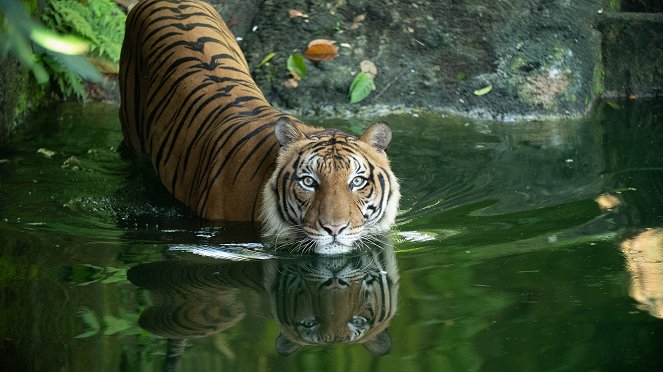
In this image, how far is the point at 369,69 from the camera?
6.90m

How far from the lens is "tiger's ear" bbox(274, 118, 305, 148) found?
4293 mm

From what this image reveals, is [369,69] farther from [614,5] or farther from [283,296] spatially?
[283,296]

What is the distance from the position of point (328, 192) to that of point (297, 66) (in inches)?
118

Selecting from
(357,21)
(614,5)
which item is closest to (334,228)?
(357,21)

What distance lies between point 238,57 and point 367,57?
1.76m

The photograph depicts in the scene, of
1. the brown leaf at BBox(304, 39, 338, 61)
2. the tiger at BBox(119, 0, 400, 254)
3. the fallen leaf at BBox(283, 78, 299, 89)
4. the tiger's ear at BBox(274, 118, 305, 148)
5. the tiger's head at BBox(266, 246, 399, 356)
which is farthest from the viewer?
the brown leaf at BBox(304, 39, 338, 61)

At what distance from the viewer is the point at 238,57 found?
542 cm

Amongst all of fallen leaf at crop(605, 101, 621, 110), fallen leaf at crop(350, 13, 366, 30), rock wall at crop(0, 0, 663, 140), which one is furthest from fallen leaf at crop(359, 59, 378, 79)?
fallen leaf at crop(605, 101, 621, 110)

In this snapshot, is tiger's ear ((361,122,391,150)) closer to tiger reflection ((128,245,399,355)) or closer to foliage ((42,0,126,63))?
tiger reflection ((128,245,399,355))

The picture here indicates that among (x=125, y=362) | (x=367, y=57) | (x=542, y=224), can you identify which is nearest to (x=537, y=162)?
(x=542, y=224)

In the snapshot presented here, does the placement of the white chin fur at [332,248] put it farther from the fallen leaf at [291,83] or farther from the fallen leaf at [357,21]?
the fallen leaf at [357,21]

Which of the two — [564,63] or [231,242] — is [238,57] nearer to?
[231,242]

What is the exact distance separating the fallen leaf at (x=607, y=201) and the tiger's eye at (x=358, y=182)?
1341mm

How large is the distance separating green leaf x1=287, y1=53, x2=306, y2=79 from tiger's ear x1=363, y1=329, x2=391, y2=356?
12.8 ft
